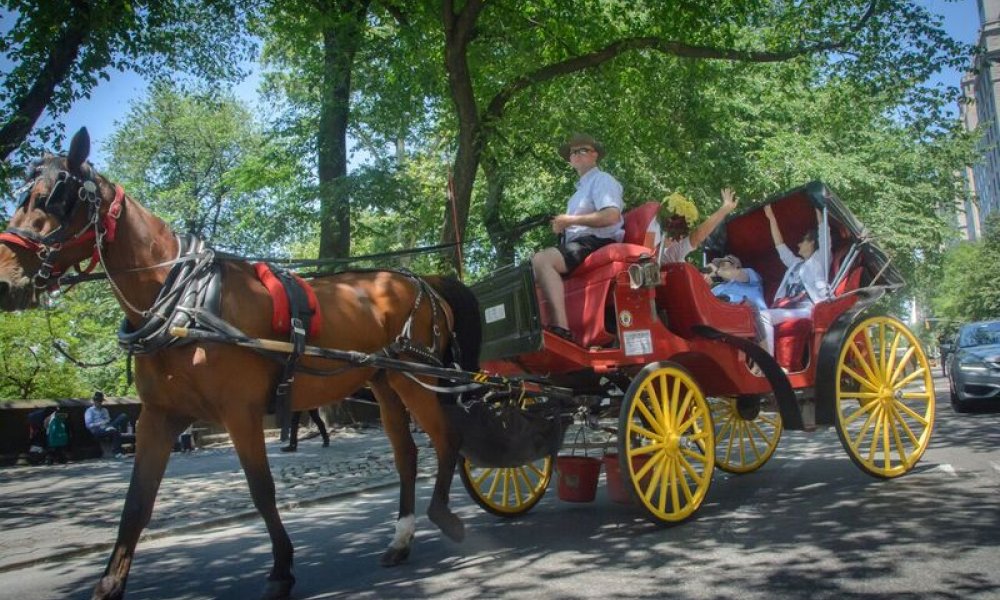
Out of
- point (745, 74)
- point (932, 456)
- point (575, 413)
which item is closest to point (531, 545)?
point (575, 413)

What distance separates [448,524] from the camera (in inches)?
236

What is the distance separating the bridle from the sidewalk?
3.15 meters

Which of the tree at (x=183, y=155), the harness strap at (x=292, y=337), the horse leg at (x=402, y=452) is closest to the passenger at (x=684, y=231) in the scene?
the horse leg at (x=402, y=452)

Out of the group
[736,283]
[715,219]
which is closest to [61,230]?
[715,219]

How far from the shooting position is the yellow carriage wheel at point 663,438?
19.4ft

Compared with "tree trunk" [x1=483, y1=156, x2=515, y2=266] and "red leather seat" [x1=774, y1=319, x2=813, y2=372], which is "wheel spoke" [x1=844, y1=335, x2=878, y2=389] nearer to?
"red leather seat" [x1=774, y1=319, x2=813, y2=372]

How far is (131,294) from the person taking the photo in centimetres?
501

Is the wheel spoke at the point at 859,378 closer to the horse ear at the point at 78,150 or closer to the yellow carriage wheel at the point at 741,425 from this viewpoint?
the yellow carriage wheel at the point at 741,425

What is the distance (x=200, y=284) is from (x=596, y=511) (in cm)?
383

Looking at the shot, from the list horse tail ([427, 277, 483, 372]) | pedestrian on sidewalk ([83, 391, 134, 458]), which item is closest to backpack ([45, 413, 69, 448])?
pedestrian on sidewalk ([83, 391, 134, 458])

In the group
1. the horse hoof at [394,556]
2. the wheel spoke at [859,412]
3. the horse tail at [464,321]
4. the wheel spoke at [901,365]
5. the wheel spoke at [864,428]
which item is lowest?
the horse hoof at [394,556]

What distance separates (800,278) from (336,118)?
12.4 metres

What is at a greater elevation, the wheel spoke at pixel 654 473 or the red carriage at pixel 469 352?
the red carriage at pixel 469 352

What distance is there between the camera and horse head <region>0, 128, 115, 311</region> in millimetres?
4566
